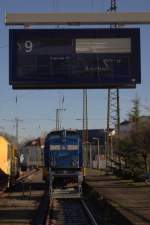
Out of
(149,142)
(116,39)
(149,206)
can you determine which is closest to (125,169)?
(149,142)

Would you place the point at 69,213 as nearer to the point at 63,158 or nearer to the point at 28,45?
the point at 28,45

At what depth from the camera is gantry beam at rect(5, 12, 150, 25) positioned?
73.1 feet

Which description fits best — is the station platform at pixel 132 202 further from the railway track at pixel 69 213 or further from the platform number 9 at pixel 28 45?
the platform number 9 at pixel 28 45

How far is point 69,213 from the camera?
2823cm

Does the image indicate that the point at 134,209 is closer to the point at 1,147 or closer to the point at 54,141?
the point at 54,141

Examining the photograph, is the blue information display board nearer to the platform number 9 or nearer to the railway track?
the platform number 9

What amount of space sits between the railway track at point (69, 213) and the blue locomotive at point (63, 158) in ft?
8.78

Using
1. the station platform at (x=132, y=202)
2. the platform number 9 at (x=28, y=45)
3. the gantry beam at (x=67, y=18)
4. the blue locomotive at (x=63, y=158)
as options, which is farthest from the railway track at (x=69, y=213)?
the gantry beam at (x=67, y=18)

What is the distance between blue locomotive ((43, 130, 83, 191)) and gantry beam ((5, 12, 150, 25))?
16498 millimetres

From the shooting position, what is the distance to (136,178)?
49.2 meters

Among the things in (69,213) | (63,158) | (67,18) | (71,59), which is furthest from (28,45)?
(63,158)

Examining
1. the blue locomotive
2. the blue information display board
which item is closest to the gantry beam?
the blue information display board

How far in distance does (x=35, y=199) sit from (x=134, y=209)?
10145mm

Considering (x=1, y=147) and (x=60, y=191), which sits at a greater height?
(x=1, y=147)
